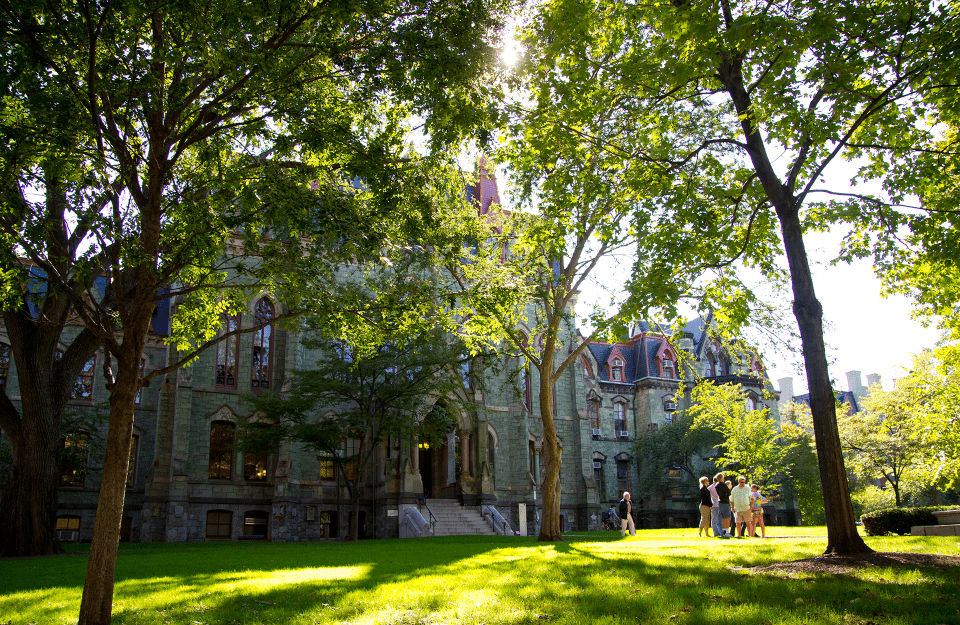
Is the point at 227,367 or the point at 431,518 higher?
the point at 227,367

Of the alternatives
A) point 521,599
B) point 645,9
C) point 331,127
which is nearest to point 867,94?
point 645,9

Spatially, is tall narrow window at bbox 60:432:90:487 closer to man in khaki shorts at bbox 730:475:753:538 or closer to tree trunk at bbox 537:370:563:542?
tree trunk at bbox 537:370:563:542

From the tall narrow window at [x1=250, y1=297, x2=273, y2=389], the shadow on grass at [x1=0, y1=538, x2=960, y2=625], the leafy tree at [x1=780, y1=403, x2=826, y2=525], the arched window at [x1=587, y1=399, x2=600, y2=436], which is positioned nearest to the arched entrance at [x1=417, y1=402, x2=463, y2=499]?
the tall narrow window at [x1=250, y1=297, x2=273, y2=389]

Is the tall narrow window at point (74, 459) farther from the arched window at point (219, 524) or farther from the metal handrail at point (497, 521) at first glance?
the metal handrail at point (497, 521)

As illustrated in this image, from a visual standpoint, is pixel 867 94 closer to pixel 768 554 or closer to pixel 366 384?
pixel 768 554

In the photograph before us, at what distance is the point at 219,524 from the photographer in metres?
27.8

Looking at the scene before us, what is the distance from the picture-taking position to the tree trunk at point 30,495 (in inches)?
614

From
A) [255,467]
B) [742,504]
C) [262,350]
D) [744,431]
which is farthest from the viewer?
[744,431]

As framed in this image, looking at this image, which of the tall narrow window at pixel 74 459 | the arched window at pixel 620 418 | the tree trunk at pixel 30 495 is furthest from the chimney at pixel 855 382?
the tree trunk at pixel 30 495

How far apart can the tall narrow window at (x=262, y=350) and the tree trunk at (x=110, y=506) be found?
24.1 meters

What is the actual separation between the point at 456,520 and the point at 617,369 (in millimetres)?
24385

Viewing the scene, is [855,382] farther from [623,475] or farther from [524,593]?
[524,593]

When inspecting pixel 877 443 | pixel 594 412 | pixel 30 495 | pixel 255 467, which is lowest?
pixel 30 495

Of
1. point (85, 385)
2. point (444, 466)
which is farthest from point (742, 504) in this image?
point (85, 385)
